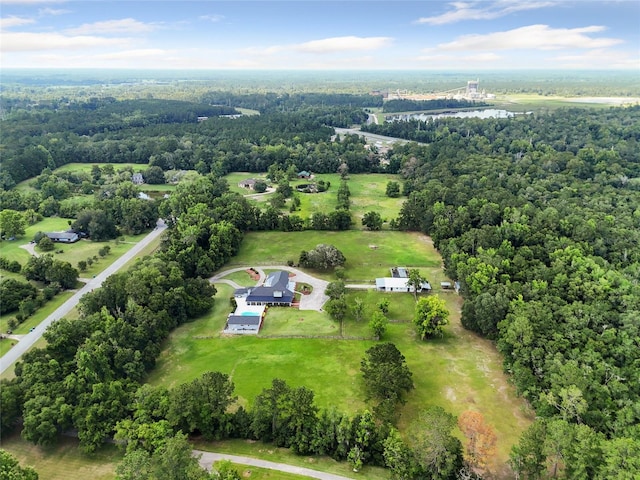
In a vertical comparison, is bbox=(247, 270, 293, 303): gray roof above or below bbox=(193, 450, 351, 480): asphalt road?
above

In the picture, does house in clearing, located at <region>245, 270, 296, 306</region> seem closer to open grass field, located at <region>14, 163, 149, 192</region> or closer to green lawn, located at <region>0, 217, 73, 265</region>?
green lawn, located at <region>0, 217, 73, 265</region>

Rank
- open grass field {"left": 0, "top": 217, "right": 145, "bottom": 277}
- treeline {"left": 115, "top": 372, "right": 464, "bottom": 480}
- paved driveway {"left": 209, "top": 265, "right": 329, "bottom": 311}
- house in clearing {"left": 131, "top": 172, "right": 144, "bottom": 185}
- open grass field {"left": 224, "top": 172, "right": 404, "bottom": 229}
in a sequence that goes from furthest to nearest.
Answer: house in clearing {"left": 131, "top": 172, "right": 144, "bottom": 185}, open grass field {"left": 224, "top": 172, "right": 404, "bottom": 229}, open grass field {"left": 0, "top": 217, "right": 145, "bottom": 277}, paved driveway {"left": 209, "top": 265, "right": 329, "bottom": 311}, treeline {"left": 115, "top": 372, "right": 464, "bottom": 480}

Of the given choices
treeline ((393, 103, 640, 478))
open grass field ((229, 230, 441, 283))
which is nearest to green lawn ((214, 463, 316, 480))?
treeline ((393, 103, 640, 478))

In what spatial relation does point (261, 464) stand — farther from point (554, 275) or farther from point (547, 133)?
point (547, 133)

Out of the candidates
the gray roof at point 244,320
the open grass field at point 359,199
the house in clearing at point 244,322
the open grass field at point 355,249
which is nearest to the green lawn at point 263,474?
the house in clearing at point 244,322

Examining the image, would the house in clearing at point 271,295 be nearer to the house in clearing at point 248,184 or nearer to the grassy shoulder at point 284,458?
the grassy shoulder at point 284,458

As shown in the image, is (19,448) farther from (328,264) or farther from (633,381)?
(633,381)

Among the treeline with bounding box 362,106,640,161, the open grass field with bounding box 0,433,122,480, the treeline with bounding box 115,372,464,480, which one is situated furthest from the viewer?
the treeline with bounding box 362,106,640,161
